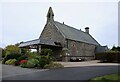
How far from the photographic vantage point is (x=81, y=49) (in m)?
46.0

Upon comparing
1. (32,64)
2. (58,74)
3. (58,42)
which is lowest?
(58,74)

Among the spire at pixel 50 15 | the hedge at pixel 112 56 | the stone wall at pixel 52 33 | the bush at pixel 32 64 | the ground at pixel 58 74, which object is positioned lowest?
the ground at pixel 58 74

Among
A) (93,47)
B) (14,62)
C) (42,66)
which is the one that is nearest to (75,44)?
(93,47)

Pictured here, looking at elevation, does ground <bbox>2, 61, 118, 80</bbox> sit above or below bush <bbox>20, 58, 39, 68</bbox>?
below

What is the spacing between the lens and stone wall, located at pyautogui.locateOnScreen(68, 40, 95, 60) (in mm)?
42188

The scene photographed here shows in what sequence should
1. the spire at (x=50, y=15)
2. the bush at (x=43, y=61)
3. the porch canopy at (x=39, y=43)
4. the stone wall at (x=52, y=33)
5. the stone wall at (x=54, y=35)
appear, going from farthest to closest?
the spire at (x=50, y=15) → the stone wall at (x=52, y=33) → the stone wall at (x=54, y=35) → the porch canopy at (x=39, y=43) → the bush at (x=43, y=61)

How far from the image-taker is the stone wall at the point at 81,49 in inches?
1661

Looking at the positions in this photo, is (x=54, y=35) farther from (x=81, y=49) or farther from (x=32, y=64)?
(x=32, y=64)

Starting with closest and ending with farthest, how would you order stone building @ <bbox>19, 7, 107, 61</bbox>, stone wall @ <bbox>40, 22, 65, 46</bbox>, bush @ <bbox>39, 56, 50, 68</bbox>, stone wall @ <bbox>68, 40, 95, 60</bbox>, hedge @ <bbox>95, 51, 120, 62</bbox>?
bush @ <bbox>39, 56, 50, 68</bbox> < hedge @ <bbox>95, 51, 120, 62</bbox> < stone building @ <bbox>19, 7, 107, 61</bbox> < stone wall @ <bbox>40, 22, 65, 46</bbox> < stone wall @ <bbox>68, 40, 95, 60</bbox>

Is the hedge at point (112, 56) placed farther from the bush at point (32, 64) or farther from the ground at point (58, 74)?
the ground at point (58, 74)

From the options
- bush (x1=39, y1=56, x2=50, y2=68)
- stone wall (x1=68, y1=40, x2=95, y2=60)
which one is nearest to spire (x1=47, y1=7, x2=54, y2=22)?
stone wall (x1=68, y1=40, x2=95, y2=60)

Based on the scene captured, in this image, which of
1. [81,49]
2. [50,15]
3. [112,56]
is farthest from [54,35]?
[112,56]

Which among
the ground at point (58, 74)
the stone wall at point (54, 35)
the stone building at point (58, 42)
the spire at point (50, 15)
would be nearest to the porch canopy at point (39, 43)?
the stone building at point (58, 42)

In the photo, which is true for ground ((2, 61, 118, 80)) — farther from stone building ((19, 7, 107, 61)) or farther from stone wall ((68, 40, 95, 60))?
stone wall ((68, 40, 95, 60))
